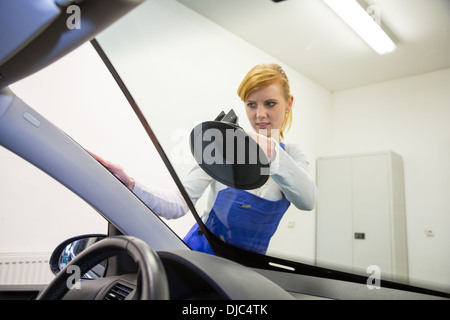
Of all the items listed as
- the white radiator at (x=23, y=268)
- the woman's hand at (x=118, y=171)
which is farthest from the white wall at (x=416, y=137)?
the white radiator at (x=23, y=268)

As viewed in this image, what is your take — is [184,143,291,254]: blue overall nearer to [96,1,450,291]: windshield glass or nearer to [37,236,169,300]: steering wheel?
[96,1,450,291]: windshield glass

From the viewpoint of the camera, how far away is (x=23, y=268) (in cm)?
219

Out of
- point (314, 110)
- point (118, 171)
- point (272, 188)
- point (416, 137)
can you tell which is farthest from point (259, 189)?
point (416, 137)

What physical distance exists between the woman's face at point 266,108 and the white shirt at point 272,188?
78 mm

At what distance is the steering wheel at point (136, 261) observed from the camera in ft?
1.47

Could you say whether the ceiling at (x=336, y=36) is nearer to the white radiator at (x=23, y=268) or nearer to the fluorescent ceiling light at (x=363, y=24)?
the fluorescent ceiling light at (x=363, y=24)

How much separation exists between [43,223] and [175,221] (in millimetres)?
1882

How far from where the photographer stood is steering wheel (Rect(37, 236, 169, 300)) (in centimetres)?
45

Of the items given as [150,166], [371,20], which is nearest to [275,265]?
[371,20]

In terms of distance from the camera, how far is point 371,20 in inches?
43.4

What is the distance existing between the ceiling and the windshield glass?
2.3 inches

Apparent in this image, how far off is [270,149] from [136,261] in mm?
385

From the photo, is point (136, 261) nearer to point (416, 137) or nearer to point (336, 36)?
point (416, 137)
